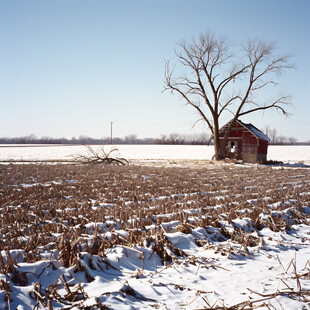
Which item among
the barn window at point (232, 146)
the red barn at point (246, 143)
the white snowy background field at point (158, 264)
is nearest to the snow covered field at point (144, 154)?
the red barn at point (246, 143)

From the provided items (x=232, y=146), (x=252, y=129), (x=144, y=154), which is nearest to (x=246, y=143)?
(x=252, y=129)

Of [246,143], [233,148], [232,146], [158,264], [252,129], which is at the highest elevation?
[252,129]

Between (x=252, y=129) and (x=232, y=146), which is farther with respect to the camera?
(x=232, y=146)

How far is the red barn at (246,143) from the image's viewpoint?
36131 millimetres

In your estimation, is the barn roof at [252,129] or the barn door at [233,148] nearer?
the barn roof at [252,129]

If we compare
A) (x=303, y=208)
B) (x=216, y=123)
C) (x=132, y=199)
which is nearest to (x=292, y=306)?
(x=303, y=208)

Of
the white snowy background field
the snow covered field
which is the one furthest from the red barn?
the white snowy background field

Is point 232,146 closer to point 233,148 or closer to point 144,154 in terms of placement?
point 233,148

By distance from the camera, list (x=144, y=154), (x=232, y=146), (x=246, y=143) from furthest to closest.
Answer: (x=144, y=154) → (x=232, y=146) → (x=246, y=143)

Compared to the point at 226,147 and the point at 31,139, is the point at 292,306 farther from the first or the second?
the point at 31,139

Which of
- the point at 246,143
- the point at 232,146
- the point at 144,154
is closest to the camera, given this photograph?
the point at 246,143

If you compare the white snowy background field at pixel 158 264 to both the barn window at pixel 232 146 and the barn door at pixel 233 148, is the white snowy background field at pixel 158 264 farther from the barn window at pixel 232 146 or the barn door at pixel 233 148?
the barn window at pixel 232 146

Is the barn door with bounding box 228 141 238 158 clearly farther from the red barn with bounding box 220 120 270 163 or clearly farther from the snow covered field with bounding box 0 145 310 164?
the snow covered field with bounding box 0 145 310 164

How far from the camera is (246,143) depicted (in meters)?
37.2
